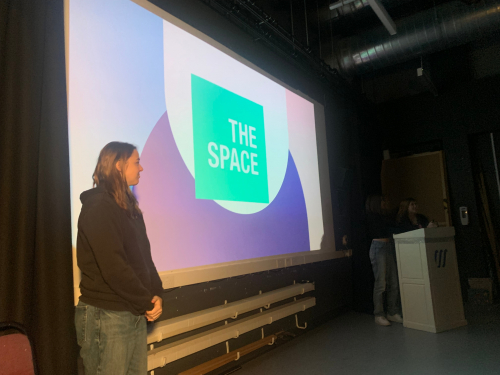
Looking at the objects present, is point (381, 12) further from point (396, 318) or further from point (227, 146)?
point (396, 318)

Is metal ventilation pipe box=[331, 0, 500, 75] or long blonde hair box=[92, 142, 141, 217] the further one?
metal ventilation pipe box=[331, 0, 500, 75]

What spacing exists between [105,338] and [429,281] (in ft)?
9.12

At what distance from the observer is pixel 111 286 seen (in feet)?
4.27

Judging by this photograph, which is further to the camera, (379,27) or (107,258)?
(379,27)

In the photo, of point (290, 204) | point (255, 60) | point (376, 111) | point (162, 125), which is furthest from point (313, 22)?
point (162, 125)

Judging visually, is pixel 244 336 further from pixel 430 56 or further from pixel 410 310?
pixel 430 56

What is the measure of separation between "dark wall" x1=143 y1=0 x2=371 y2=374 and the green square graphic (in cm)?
56

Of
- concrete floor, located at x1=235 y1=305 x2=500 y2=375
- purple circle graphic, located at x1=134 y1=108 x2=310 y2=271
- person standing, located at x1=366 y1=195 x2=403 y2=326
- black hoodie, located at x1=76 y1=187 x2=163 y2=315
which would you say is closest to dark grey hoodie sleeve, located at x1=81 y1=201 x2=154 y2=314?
black hoodie, located at x1=76 y1=187 x2=163 y2=315

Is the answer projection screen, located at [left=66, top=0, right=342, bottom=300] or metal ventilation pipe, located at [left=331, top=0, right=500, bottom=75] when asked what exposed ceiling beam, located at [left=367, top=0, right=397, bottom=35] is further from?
projection screen, located at [left=66, top=0, right=342, bottom=300]

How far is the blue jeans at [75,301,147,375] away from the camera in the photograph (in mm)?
1304

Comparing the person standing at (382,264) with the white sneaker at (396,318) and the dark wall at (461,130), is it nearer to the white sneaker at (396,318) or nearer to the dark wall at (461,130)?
the white sneaker at (396,318)

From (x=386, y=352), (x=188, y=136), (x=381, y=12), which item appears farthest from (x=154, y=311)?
(x=381, y=12)

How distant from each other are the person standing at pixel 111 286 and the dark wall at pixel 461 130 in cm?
476

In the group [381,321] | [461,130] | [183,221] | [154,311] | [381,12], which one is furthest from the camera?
[461,130]
